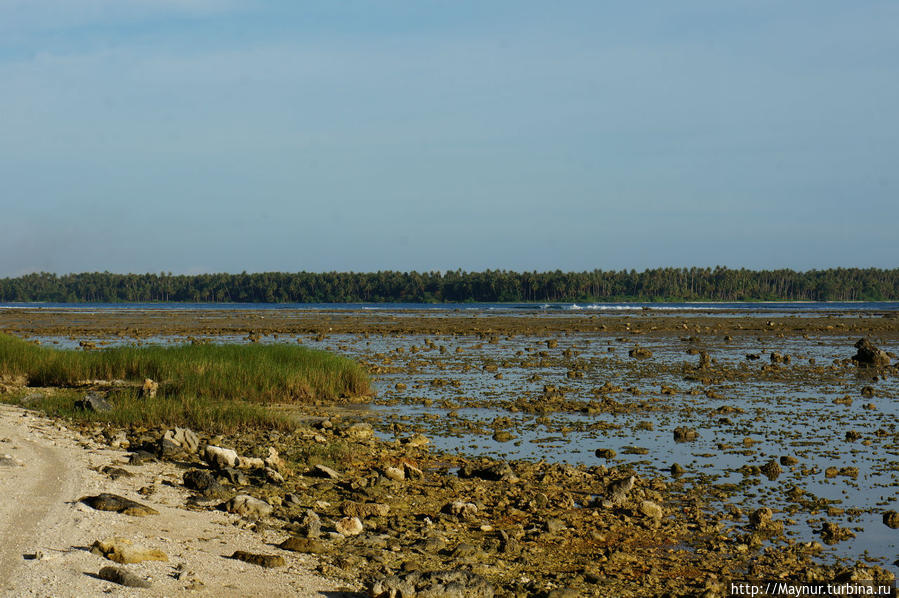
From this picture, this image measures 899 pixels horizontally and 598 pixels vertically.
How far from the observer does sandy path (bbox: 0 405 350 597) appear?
7.44 metres

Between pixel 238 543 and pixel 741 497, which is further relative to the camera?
pixel 741 497

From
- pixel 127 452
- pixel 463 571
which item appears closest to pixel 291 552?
pixel 463 571

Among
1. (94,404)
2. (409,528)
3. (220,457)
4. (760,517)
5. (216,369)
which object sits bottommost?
(409,528)

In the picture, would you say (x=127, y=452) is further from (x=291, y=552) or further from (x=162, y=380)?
(x=162, y=380)

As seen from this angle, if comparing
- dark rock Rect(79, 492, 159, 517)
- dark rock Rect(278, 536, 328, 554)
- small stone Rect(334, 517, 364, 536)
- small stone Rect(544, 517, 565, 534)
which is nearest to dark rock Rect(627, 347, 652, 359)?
small stone Rect(544, 517, 565, 534)

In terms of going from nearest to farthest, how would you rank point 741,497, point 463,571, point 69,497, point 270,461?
point 463,571
point 69,497
point 741,497
point 270,461

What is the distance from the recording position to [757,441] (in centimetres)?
1627

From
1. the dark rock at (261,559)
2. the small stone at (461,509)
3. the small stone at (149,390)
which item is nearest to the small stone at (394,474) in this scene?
the small stone at (461,509)

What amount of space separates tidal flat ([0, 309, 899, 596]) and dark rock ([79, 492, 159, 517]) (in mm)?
1747

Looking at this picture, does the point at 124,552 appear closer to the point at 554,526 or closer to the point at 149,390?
the point at 554,526

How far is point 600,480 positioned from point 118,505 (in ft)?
23.0

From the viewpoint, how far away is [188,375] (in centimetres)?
2172

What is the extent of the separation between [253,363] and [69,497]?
13.1 metres

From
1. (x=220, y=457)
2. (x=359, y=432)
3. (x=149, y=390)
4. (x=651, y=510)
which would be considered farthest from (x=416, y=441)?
(x=149, y=390)
